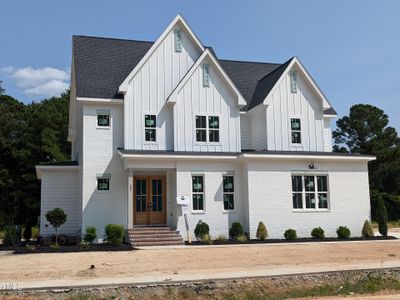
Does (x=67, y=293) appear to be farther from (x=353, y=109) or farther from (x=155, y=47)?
(x=353, y=109)

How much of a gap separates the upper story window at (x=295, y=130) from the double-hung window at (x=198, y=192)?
19.9ft

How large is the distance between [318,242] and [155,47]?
1251 centimetres

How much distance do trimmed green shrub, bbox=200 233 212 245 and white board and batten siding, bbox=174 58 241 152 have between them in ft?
15.1

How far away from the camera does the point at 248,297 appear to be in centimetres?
1231

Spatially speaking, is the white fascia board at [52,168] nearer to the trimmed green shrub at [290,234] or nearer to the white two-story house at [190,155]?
the white two-story house at [190,155]

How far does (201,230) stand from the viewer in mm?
22219

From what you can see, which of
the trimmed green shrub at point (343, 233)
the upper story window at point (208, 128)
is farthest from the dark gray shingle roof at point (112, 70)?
the trimmed green shrub at point (343, 233)

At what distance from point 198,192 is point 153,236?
3211mm

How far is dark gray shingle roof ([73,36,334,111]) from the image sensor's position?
941 inches

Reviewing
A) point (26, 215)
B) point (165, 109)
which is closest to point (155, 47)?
point (165, 109)

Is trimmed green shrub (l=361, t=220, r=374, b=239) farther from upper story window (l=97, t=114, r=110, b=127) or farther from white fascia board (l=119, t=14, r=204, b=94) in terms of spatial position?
upper story window (l=97, t=114, r=110, b=127)

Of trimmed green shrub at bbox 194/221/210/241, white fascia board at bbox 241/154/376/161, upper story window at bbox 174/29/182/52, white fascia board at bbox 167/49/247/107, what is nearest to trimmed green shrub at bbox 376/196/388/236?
white fascia board at bbox 241/154/376/161

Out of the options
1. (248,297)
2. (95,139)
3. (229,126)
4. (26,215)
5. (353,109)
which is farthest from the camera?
(353,109)

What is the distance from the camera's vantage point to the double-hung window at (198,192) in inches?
906
